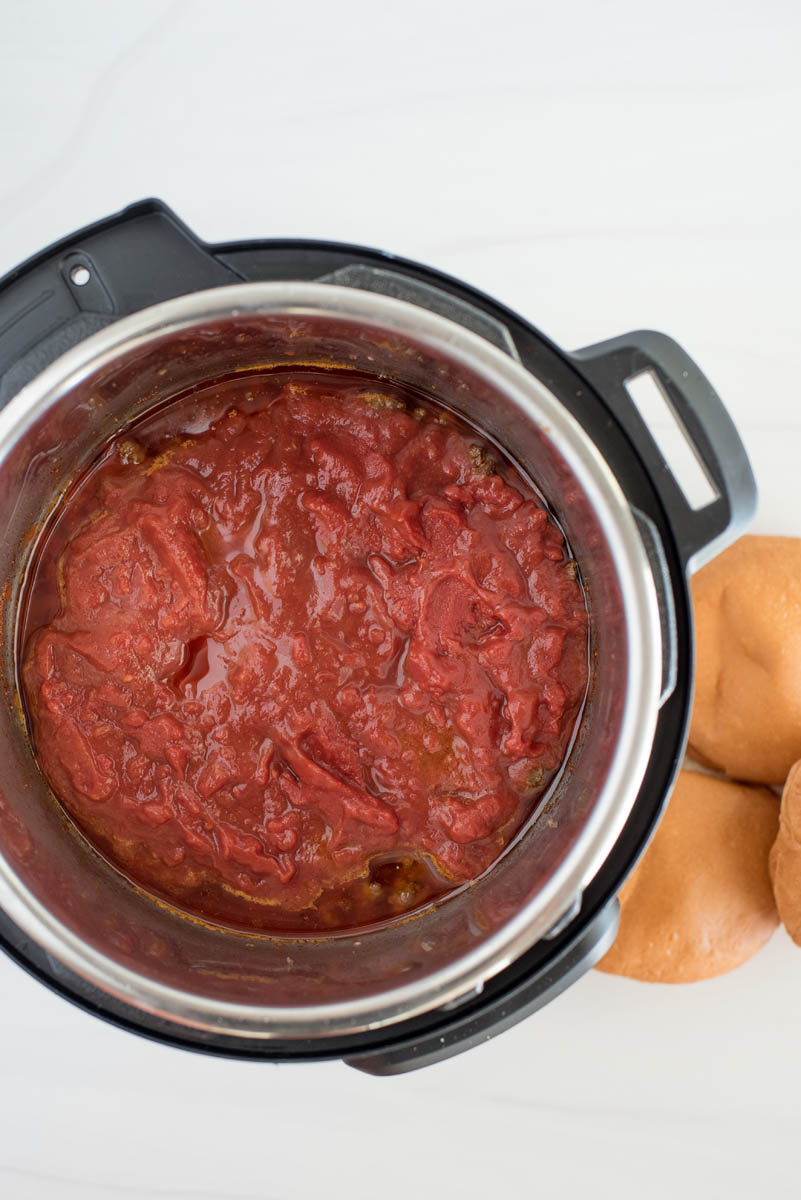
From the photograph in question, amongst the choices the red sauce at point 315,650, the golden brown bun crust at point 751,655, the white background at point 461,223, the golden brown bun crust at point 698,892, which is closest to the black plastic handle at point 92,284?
the red sauce at point 315,650

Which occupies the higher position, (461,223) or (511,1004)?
(461,223)

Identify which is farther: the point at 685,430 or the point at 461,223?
the point at 461,223

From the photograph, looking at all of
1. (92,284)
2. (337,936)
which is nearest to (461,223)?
(92,284)

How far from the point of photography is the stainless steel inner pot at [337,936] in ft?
2.18

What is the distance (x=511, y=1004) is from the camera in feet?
2.47

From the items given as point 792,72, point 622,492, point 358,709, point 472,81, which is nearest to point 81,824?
point 358,709

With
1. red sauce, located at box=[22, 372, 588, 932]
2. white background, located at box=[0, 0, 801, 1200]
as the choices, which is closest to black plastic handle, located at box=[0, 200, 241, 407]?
red sauce, located at box=[22, 372, 588, 932]

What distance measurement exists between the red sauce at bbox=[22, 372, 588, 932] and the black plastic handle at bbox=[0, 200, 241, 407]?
12 cm

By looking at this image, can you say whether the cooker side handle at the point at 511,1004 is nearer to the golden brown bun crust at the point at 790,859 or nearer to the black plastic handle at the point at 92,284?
the golden brown bun crust at the point at 790,859

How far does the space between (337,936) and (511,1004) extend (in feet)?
0.49

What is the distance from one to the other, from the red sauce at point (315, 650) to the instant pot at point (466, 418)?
5 centimetres

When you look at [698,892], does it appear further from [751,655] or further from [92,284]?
[92,284]

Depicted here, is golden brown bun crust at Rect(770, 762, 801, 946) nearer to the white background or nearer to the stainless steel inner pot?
the white background

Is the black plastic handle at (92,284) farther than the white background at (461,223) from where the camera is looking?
No
